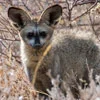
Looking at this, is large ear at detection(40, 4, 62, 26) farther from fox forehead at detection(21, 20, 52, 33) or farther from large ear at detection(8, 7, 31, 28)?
large ear at detection(8, 7, 31, 28)

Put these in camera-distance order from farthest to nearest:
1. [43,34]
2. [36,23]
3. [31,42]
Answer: [36,23], [43,34], [31,42]

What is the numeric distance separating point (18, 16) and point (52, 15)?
491 mm

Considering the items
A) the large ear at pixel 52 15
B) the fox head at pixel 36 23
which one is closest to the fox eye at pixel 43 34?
the fox head at pixel 36 23

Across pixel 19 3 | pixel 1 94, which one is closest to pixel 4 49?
pixel 19 3

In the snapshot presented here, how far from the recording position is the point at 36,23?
23.0 ft

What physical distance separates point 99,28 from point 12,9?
2527mm

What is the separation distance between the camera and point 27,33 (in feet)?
22.9

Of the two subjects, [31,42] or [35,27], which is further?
[35,27]

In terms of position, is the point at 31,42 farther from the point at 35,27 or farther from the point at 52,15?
the point at 52,15

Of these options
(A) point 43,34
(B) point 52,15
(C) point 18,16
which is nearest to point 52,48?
(A) point 43,34

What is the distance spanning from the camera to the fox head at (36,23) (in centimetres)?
684

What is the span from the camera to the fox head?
684 cm

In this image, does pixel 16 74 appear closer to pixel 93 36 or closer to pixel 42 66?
pixel 42 66

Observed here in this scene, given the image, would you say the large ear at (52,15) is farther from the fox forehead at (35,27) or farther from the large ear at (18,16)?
the large ear at (18,16)
